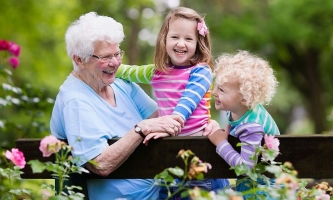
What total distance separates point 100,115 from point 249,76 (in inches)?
32.2

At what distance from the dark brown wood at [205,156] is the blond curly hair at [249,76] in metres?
0.23

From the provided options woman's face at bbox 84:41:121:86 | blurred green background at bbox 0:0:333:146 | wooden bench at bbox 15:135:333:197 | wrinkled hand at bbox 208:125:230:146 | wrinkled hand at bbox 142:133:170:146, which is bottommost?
wooden bench at bbox 15:135:333:197

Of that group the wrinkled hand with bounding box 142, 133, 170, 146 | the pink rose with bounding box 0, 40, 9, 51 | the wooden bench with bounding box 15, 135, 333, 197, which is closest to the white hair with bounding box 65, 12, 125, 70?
the wooden bench with bounding box 15, 135, 333, 197

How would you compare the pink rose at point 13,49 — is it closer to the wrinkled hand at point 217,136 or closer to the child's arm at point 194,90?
the child's arm at point 194,90

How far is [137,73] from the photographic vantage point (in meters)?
3.88

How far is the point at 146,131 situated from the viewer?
3143 mm

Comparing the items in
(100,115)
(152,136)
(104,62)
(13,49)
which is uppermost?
(13,49)

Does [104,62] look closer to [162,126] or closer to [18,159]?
[162,126]

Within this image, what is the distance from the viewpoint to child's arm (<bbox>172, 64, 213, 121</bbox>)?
11.3 feet

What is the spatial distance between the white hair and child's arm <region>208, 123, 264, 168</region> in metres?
0.86

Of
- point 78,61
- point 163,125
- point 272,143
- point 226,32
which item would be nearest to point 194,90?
point 163,125

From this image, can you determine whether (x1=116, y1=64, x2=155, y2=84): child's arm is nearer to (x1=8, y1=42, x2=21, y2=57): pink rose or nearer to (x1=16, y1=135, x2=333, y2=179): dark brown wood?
(x1=16, y1=135, x2=333, y2=179): dark brown wood

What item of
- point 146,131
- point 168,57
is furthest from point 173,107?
point 146,131

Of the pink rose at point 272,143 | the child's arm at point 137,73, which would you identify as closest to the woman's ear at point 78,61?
the child's arm at point 137,73
